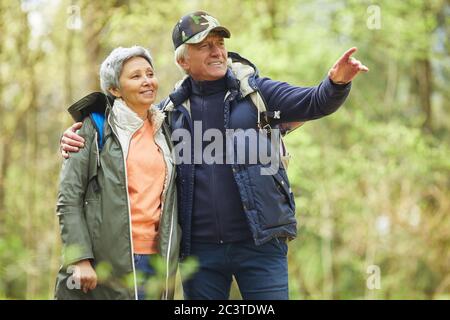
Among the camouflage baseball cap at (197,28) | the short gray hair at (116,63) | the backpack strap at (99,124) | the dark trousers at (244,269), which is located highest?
the camouflage baseball cap at (197,28)

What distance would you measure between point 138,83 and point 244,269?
1057 mm

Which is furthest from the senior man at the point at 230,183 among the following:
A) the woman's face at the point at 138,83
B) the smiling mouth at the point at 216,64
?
the woman's face at the point at 138,83

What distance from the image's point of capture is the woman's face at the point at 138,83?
3.19 metres

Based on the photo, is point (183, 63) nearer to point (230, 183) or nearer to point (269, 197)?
point (230, 183)

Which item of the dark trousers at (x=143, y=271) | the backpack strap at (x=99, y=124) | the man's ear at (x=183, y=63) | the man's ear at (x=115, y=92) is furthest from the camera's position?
the man's ear at (x=183, y=63)

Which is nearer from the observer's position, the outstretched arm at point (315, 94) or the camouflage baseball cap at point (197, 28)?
the outstretched arm at point (315, 94)

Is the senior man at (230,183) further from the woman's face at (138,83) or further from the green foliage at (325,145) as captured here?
the green foliage at (325,145)

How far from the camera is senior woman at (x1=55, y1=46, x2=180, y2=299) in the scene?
3008 mm

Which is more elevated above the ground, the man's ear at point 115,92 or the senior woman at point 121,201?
the man's ear at point 115,92

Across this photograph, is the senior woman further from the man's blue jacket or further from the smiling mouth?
the smiling mouth

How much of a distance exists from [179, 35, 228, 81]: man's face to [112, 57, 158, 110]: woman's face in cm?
26

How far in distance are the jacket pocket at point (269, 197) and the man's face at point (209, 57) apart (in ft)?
1.73

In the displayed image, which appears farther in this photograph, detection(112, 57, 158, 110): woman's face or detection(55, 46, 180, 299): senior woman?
detection(112, 57, 158, 110): woman's face

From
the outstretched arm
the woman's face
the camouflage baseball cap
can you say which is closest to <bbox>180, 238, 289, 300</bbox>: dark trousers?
the outstretched arm
